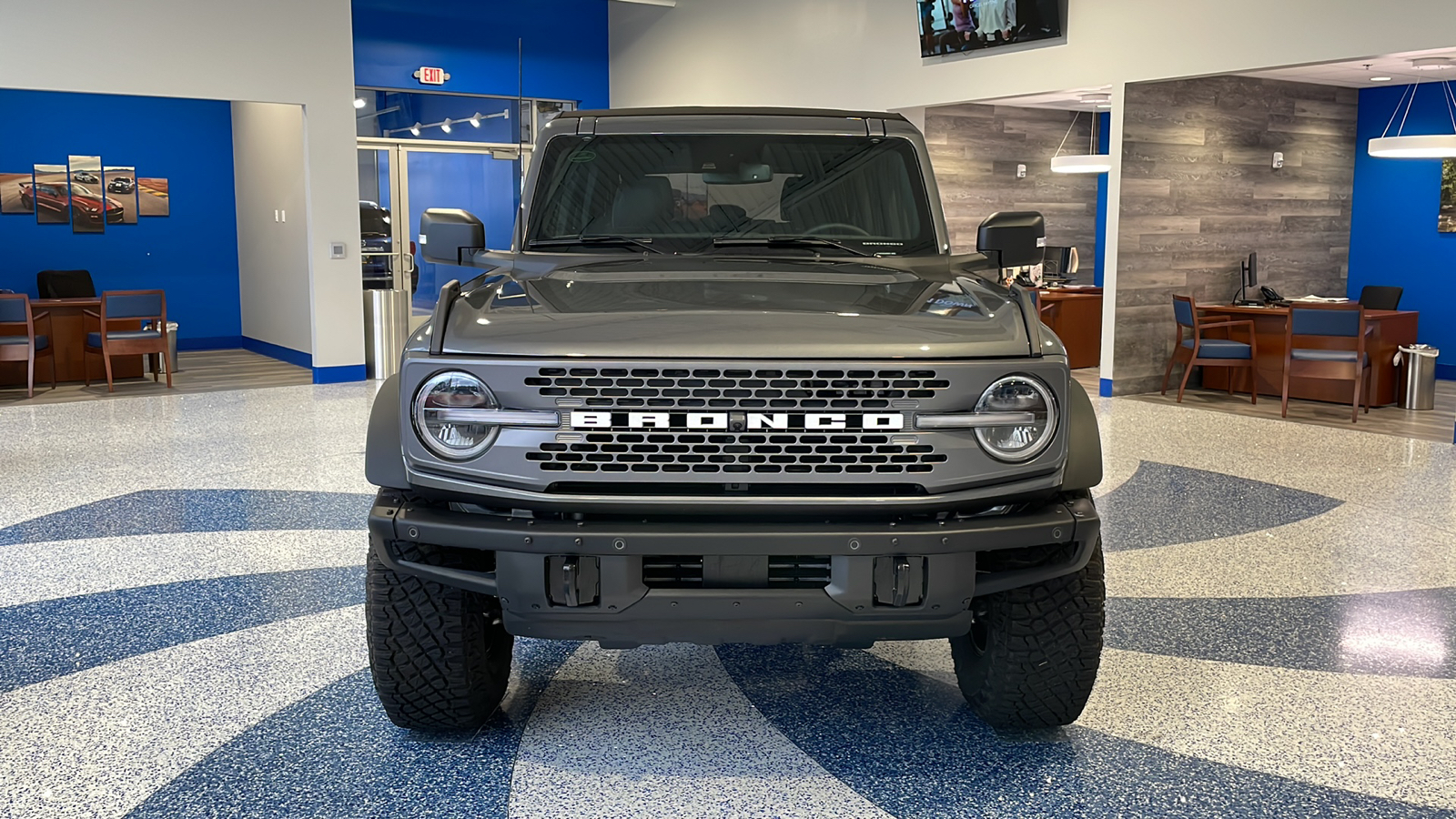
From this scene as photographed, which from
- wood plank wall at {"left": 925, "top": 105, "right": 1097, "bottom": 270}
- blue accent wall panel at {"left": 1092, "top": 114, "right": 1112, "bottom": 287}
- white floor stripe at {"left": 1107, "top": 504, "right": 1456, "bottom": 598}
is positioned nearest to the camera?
white floor stripe at {"left": 1107, "top": 504, "right": 1456, "bottom": 598}

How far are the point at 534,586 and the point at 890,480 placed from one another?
0.71 meters

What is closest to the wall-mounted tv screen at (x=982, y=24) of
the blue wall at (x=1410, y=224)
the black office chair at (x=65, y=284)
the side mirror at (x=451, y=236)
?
the blue wall at (x=1410, y=224)

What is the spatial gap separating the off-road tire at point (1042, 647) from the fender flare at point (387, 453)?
1286 mm

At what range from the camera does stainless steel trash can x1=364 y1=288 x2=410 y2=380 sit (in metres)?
10.5

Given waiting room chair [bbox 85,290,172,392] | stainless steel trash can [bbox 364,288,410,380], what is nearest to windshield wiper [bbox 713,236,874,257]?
stainless steel trash can [bbox 364,288,410,380]

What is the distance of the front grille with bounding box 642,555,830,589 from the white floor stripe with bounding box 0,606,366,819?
1278 mm

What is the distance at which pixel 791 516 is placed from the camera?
2.27 meters

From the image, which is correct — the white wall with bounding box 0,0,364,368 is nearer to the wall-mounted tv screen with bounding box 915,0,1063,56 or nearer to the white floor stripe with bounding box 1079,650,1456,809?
the wall-mounted tv screen with bounding box 915,0,1063,56

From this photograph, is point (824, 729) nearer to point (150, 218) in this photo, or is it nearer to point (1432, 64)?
point (1432, 64)

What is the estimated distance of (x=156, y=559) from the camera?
455 cm

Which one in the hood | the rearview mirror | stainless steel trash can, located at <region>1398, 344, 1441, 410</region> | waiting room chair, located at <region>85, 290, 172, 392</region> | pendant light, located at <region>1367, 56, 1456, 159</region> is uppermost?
pendant light, located at <region>1367, 56, 1456, 159</region>

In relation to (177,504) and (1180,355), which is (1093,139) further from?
(177,504)

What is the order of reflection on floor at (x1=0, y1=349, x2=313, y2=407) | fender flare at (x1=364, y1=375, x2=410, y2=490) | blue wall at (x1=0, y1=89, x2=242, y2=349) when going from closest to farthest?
1. fender flare at (x1=364, y1=375, x2=410, y2=490)
2. reflection on floor at (x1=0, y1=349, x2=313, y2=407)
3. blue wall at (x1=0, y1=89, x2=242, y2=349)

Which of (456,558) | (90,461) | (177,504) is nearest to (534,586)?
(456,558)
